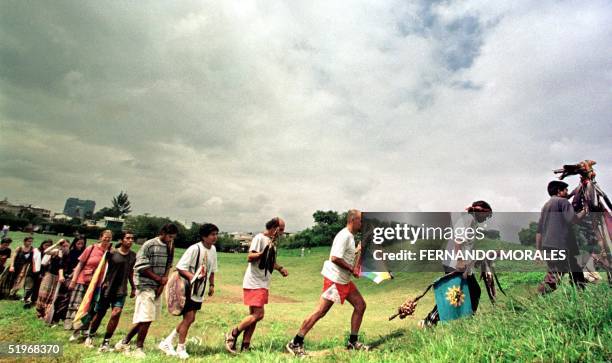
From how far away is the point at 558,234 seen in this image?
620cm

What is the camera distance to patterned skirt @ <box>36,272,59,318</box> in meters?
10.5

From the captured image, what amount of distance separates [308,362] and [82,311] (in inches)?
205

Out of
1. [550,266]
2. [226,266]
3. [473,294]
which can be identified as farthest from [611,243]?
[226,266]

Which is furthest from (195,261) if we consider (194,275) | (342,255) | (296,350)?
(342,255)

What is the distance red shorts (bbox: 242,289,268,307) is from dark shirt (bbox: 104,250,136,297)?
113 inches

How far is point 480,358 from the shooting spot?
3.86 metres

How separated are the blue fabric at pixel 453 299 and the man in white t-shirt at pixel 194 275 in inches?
151

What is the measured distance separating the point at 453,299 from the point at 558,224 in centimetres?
225

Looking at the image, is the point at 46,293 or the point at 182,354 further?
the point at 46,293

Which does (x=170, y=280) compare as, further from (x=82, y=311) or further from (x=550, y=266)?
(x=550, y=266)

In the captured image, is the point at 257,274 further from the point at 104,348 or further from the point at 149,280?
the point at 104,348

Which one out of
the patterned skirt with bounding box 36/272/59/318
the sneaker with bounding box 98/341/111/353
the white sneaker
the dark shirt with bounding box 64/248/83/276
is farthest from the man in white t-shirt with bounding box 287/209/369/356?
the patterned skirt with bounding box 36/272/59/318

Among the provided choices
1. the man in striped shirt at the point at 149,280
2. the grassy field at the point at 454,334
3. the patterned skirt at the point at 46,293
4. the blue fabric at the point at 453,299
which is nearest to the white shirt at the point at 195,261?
the man in striped shirt at the point at 149,280

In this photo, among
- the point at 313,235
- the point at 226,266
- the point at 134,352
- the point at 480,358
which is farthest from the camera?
the point at 313,235
